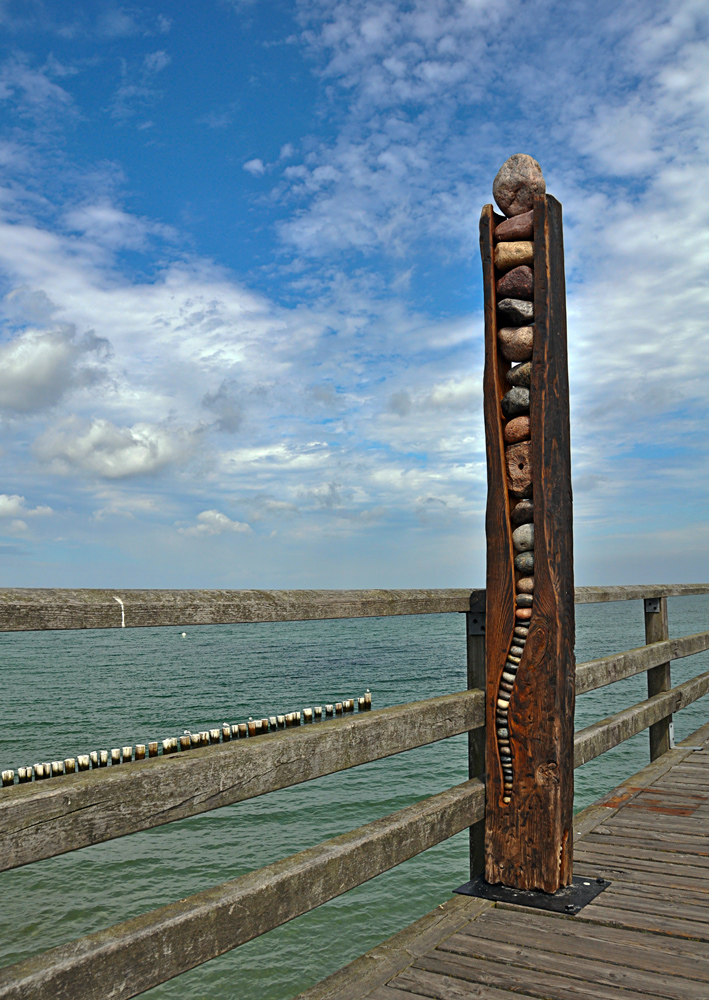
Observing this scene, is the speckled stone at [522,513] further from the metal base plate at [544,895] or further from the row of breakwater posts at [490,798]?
the metal base plate at [544,895]

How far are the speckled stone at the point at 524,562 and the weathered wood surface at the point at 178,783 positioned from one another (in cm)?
74

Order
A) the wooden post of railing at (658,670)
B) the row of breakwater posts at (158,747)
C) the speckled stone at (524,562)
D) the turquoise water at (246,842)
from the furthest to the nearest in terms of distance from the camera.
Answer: the row of breakwater posts at (158,747)
the turquoise water at (246,842)
the wooden post of railing at (658,670)
the speckled stone at (524,562)

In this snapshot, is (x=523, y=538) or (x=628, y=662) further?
(x=628, y=662)

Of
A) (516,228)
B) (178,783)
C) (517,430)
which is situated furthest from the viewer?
(516,228)

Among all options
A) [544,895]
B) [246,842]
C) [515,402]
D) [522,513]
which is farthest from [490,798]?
[246,842]

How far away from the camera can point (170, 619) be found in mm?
1969

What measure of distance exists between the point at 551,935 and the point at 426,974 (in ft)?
1.93

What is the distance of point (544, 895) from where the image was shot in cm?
298

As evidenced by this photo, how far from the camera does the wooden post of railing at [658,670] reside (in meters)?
5.61

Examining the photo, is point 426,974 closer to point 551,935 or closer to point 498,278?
point 551,935

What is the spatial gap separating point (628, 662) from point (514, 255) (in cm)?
287

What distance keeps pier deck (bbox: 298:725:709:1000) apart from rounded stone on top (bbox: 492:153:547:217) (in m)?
3.00

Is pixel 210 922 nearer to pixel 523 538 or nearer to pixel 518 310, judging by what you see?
pixel 523 538

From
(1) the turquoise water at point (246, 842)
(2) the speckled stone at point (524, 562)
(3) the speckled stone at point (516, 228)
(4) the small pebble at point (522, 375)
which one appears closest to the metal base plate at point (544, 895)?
(2) the speckled stone at point (524, 562)
